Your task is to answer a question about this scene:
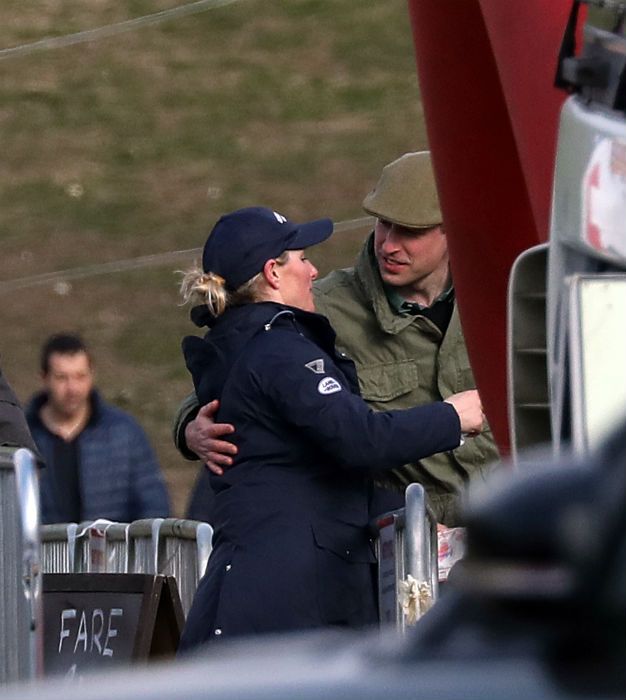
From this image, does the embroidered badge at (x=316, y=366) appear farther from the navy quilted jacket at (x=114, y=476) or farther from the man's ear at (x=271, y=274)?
the navy quilted jacket at (x=114, y=476)

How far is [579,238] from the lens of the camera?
3553 mm

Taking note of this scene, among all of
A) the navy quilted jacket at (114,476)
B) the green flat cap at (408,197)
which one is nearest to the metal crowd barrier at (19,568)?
the green flat cap at (408,197)

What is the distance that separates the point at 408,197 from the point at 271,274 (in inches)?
32.9

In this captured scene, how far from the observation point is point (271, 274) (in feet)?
17.4

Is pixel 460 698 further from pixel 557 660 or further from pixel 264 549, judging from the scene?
pixel 264 549

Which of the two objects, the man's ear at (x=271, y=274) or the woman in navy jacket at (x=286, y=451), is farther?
the man's ear at (x=271, y=274)

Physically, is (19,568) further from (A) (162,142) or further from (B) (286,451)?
(A) (162,142)

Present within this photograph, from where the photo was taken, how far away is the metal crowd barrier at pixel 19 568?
4570 mm

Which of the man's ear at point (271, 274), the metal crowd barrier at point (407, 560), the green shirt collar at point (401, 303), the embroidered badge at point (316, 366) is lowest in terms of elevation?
the metal crowd barrier at point (407, 560)

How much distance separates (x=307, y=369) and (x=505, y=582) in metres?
3.25

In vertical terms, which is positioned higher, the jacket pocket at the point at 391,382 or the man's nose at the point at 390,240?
the man's nose at the point at 390,240

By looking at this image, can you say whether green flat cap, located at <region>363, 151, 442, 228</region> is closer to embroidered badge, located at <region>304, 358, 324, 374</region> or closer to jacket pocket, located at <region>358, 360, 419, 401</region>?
jacket pocket, located at <region>358, 360, 419, 401</region>

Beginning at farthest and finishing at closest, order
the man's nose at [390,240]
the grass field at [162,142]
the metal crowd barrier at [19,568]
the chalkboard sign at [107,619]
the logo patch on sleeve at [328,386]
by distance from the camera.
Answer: the grass field at [162,142], the man's nose at [390,240], the chalkboard sign at [107,619], the logo patch on sleeve at [328,386], the metal crowd barrier at [19,568]

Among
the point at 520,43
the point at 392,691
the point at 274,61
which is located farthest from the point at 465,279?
the point at 274,61
